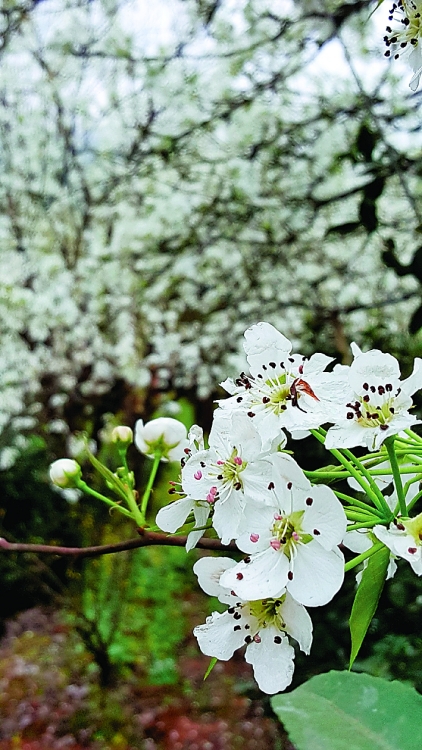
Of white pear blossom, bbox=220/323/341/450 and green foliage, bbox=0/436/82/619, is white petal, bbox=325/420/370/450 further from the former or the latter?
green foliage, bbox=0/436/82/619

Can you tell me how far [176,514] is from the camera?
546 millimetres

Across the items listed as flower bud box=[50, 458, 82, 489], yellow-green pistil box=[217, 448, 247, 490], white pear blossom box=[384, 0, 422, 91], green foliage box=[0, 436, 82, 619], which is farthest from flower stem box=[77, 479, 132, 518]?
green foliage box=[0, 436, 82, 619]

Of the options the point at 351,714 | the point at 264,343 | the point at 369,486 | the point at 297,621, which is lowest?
the point at 351,714

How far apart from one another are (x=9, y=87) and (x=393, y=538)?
16.9ft

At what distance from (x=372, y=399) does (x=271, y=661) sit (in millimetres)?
222

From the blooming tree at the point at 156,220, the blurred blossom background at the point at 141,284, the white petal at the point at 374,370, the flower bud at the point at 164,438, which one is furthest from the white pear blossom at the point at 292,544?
the blooming tree at the point at 156,220

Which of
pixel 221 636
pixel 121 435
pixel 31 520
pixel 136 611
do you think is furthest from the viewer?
pixel 31 520

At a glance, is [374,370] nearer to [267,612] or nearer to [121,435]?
[267,612]

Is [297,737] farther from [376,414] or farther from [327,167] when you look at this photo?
[327,167]

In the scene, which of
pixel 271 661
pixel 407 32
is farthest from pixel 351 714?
pixel 407 32

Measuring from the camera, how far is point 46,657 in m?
3.67

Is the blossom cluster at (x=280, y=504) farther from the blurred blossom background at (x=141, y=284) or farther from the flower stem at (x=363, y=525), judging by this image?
the blurred blossom background at (x=141, y=284)

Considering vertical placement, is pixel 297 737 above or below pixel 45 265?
below

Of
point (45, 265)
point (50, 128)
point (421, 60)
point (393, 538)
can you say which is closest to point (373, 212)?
point (421, 60)
